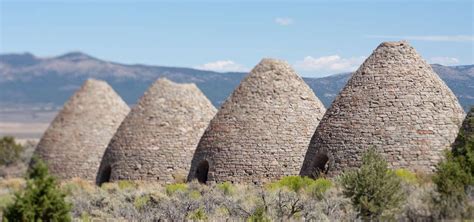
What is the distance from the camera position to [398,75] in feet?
68.3

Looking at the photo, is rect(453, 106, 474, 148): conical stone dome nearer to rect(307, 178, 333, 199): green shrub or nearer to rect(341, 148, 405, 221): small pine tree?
rect(341, 148, 405, 221): small pine tree

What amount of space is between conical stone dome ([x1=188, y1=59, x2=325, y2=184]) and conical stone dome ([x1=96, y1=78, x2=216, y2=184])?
7.18ft

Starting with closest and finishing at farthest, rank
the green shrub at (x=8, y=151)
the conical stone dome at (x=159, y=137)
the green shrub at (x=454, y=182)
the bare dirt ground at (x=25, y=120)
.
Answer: the green shrub at (x=454, y=182), the conical stone dome at (x=159, y=137), the green shrub at (x=8, y=151), the bare dirt ground at (x=25, y=120)

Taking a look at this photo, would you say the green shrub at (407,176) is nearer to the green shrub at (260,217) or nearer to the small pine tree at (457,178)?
the small pine tree at (457,178)

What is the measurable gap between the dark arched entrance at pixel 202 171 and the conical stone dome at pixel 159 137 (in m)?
1.22

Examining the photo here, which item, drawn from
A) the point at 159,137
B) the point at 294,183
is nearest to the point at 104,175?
the point at 159,137

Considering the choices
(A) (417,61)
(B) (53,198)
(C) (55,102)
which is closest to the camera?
(B) (53,198)

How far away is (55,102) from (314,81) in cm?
9859

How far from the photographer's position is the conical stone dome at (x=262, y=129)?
76.3 ft

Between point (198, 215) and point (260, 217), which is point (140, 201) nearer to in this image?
point (198, 215)

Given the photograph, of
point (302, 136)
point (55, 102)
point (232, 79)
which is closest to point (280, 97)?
point (302, 136)

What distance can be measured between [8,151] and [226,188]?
84.4ft

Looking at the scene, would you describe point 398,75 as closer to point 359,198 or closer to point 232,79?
point 359,198

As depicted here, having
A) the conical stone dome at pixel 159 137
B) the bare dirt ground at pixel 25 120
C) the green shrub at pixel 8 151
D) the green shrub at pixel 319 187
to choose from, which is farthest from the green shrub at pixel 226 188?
the bare dirt ground at pixel 25 120
